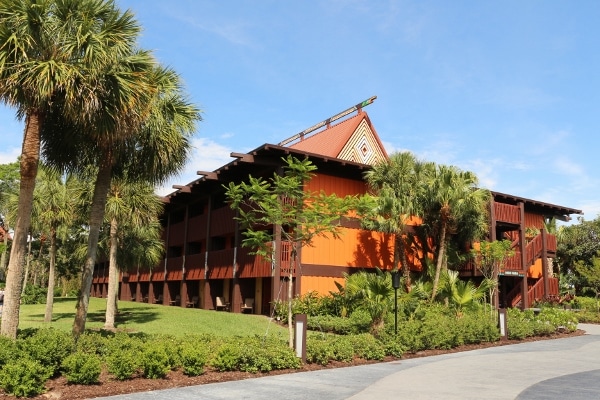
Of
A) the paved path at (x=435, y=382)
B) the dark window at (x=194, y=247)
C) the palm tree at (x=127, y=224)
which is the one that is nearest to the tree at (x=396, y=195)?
the palm tree at (x=127, y=224)

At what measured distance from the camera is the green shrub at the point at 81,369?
29.7 ft

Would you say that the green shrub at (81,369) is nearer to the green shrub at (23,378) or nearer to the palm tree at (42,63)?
the green shrub at (23,378)

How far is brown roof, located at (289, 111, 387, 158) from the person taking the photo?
29797 millimetres

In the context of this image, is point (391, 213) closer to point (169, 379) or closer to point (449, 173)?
point (449, 173)

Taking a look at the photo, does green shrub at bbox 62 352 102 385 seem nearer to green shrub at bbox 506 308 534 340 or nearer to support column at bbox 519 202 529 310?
green shrub at bbox 506 308 534 340

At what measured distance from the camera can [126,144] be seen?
1399cm

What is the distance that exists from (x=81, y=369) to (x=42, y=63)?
20.3ft

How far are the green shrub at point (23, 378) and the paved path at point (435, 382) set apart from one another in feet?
3.73

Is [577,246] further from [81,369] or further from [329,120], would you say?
[81,369]

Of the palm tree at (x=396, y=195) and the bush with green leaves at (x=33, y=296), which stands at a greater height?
the palm tree at (x=396, y=195)

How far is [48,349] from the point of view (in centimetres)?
930

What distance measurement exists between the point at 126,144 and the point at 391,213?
1364 centimetres

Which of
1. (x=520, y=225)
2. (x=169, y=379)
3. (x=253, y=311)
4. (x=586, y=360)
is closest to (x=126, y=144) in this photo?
(x=169, y=379)

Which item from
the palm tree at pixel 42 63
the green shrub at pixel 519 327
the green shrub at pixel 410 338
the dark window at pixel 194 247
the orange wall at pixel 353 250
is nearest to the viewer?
the palm tree at pixel 42 63
